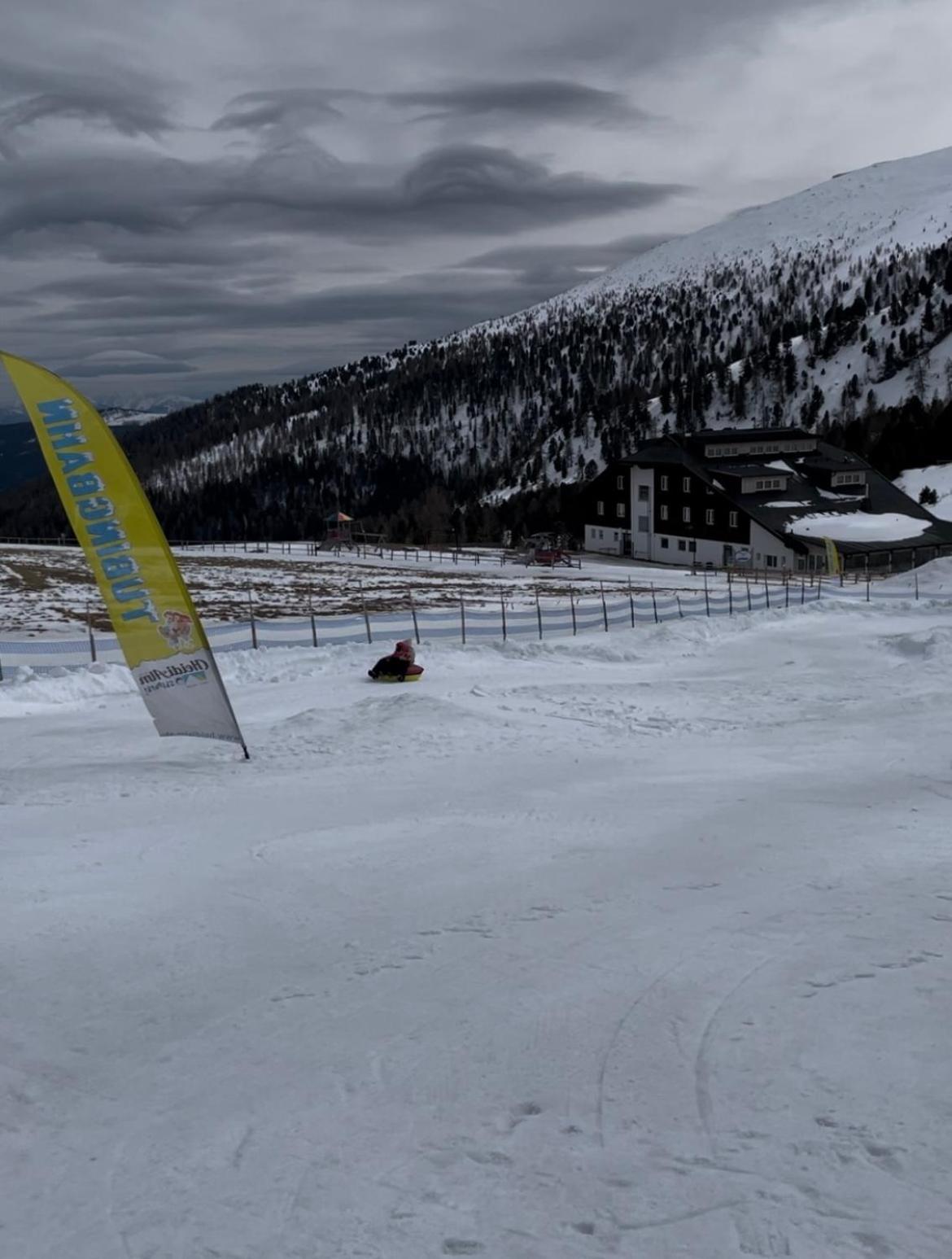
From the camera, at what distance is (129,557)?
46.0 feet

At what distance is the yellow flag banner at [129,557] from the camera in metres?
13.6

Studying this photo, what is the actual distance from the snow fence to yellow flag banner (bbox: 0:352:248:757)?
27.6 feet

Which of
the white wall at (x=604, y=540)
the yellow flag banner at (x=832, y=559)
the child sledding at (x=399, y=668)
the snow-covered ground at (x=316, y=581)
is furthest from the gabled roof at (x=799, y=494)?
the child sledding at (x=399, y=668)

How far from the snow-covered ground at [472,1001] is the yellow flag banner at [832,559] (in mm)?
49443

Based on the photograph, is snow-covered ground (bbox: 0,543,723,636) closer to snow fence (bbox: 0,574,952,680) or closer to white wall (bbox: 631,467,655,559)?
white wall (bbox: 631,467,655,559)

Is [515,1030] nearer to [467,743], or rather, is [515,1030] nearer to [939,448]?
[467,743]

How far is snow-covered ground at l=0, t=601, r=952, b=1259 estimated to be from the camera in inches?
217

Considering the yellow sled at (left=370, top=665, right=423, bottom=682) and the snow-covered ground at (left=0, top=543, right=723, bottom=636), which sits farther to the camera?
the snow-covered ground at (left=0, top=543, right=723, bottom=636)

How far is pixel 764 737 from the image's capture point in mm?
17844

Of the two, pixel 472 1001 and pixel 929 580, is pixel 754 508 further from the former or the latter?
pixel 472 1001

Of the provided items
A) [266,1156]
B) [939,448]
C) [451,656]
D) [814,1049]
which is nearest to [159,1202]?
[266,1156]

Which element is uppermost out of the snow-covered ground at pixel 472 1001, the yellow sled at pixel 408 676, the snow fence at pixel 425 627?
the snow fence at pixel 425 627

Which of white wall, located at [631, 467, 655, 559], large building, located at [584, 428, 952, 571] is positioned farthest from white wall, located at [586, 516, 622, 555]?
white wall, located at [631, 467, 655, 559]

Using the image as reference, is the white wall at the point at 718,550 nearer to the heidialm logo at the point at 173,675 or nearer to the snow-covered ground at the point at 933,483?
the snow-covered ground at the point at 933,483
